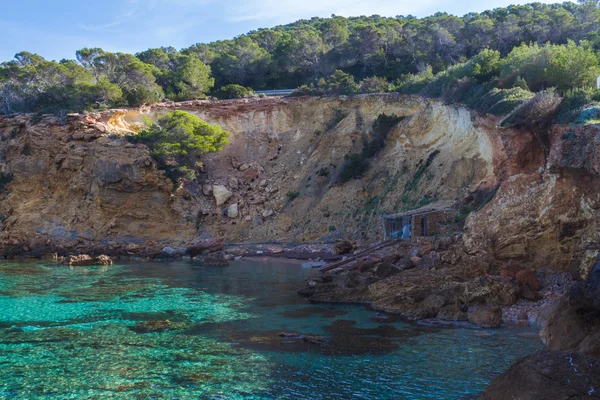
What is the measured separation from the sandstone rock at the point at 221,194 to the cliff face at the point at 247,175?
0.09 metres

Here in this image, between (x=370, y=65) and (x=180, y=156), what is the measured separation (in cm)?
2288

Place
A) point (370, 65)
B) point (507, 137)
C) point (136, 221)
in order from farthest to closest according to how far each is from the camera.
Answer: point (370, 65) < point (136, 221) < point (507, 137)

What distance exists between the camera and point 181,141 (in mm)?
40969

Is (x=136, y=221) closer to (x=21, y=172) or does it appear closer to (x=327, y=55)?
(x=21, y=172)

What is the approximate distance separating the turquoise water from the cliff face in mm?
14593

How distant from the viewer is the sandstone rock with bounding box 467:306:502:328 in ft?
42.4

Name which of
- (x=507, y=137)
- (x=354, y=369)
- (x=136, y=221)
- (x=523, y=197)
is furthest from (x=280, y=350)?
(x=136, y=221)

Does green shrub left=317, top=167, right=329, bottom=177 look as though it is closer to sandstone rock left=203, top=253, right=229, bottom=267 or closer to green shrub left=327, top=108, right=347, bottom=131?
green shrub left=327, top=108, right=347, bottom=131

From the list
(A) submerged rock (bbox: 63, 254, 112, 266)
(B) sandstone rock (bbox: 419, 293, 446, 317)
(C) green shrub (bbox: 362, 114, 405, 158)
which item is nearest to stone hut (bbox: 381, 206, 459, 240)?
(B) sandstone rock (bbox: 419, 293, 446, 317)

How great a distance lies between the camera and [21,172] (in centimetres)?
4031

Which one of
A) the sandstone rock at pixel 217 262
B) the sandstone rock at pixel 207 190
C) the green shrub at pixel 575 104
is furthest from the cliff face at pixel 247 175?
the green shrub at pixel 575 104

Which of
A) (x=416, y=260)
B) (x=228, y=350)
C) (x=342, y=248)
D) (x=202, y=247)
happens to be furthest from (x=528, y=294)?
(x=202, y=247)

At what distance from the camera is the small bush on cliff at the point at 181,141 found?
4028 cm

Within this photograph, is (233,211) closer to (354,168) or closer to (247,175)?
(247,175)
